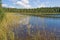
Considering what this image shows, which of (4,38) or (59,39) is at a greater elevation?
(4,38)

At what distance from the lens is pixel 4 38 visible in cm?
494

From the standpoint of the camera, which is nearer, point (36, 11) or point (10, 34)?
point (10, 34)

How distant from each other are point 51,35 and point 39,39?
696mm

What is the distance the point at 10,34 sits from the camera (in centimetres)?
538

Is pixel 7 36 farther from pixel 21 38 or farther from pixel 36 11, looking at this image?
pixel 36 11

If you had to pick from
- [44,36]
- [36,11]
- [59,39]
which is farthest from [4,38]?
[36,11]

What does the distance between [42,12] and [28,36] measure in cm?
2527

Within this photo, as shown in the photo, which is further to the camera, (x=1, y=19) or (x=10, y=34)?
(x=1, y=19)

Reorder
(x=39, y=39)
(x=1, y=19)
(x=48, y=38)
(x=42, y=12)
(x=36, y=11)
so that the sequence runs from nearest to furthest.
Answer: (x=39, y=39), (x=48, y=38), (x=1, y=19), (x=36, y=11), (x=42, y=12)

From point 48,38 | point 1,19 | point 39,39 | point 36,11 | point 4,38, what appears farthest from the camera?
point 36,11

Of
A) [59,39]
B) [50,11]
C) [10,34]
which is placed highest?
[10,34]

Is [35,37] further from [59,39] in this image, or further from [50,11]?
[50,11]

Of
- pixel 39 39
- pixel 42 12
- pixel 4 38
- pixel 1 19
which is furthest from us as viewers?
pixel 42 12

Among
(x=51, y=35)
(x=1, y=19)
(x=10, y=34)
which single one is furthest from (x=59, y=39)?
(x=1, y=19)
